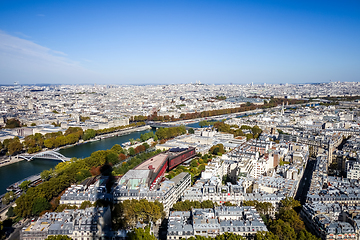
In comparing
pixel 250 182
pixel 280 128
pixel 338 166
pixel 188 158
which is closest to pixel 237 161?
pixel 250 182

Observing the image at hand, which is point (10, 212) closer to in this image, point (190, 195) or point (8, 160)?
point (190, 195)

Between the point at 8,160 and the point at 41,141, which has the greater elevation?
the point at 41,141

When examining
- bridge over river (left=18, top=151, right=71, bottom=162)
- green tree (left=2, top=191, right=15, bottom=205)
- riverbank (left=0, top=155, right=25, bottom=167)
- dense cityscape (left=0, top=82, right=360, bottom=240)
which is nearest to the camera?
dense cityscape (left=0, top=82, right=360, bottom=240)

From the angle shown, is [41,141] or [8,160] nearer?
[8,160]

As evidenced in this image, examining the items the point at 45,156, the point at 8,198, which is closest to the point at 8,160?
the point at 45,156

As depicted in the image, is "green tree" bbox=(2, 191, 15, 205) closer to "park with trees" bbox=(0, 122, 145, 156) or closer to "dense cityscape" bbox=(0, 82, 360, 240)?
"dense cityscape" bbox=(0, 82, 360, 240)

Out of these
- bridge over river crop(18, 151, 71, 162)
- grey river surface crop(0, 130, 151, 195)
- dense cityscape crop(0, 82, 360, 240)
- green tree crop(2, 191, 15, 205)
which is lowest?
grey river surface crop(0, 130, 151, 195)

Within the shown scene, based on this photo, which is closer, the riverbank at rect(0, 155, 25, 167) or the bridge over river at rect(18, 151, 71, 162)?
the riverbank at rect(0, 155, 25, 167)

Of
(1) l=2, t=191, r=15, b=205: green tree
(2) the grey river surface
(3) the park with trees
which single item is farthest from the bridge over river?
(1) l=2, t=191, r=15, b=205: green tree

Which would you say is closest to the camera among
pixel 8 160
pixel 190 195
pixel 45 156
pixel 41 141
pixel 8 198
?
pixel 190 195

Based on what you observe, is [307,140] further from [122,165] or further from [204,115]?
[204,115]

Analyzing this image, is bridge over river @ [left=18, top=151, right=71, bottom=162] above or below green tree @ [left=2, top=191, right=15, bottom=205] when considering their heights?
below

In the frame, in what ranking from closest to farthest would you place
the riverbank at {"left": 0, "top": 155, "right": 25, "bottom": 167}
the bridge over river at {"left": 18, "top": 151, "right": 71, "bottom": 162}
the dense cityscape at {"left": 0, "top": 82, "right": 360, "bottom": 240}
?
the dense cityscape at {"left": 0, "top": 82, "right": 360, "bottom": 240} → the riverbank at {"left": 0, "top": 155, "right": 25, "bottom": 167} → the bridge over river at {"left": 18, "top": 151, "right": 71, "bottom": 162}

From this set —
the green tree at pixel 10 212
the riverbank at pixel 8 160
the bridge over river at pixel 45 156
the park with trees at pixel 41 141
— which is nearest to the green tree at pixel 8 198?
the green tree at pixel 10 212
